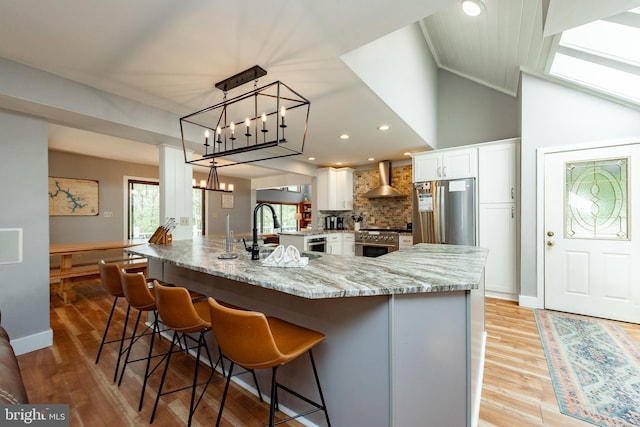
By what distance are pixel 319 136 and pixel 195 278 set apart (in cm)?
238

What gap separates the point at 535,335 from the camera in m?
2.70

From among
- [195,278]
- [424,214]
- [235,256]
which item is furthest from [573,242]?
[195,278]

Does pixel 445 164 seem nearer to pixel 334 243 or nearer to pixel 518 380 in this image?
pixel 334 243

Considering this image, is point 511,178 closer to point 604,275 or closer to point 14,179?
point 604,275

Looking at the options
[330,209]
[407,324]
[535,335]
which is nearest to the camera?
[407,324]

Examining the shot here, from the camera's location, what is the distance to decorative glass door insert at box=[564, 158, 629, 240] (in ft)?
9.88

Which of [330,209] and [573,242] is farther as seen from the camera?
[330,209]

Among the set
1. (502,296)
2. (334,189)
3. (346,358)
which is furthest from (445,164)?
(346,358)

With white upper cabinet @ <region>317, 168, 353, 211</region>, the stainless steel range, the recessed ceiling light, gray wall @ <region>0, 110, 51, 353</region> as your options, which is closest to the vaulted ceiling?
the recessed ceiling light

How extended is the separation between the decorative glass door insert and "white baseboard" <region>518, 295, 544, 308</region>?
0.87m

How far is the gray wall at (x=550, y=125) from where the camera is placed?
306 cm

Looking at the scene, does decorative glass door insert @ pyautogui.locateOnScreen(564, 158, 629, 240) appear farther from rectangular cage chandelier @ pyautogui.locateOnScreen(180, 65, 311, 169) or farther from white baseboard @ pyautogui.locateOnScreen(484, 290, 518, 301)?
rectangular cage chandelier @ pyautogui.locateOnScreen(180, 65, 311, 169)

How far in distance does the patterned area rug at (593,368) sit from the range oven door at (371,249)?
2438 mm

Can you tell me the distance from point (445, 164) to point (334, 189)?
2364 mm
